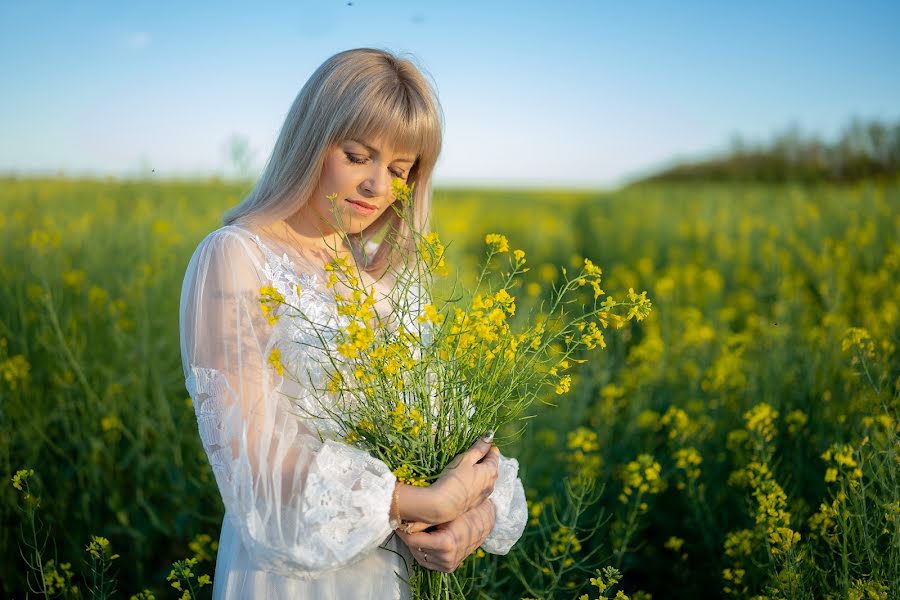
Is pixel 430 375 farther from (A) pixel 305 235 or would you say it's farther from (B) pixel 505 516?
(A) pixel 305 235

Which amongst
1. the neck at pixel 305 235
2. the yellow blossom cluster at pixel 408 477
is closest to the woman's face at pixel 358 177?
the neck at pixel 305 235

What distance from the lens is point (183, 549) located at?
2430 millimetres

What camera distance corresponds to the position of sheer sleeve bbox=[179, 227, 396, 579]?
118 centimetres

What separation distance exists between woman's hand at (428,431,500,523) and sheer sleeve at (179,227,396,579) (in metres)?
0.09

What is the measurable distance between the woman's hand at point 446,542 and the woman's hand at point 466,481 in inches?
0.8

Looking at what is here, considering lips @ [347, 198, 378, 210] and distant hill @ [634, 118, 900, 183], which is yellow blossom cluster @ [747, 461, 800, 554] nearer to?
lips @ [347, 198, 378, 210]

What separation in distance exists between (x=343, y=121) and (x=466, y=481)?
78 cm

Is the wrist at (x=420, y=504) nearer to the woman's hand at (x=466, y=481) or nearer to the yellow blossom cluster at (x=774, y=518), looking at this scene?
the woman's hand at (x=466, y=481)

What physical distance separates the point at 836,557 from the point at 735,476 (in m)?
0.33

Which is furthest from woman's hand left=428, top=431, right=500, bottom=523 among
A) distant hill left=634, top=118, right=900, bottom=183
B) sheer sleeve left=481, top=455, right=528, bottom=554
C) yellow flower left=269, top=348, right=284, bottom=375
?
distant hill left=634, top=118, right=900, bottom=183

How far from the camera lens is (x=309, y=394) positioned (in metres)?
1.27

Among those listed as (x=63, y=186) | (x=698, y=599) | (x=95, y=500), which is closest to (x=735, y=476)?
(x=698, y=599)

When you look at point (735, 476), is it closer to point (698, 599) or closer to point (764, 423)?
point (764, 423)

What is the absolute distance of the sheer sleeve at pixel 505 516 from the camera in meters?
1.44
